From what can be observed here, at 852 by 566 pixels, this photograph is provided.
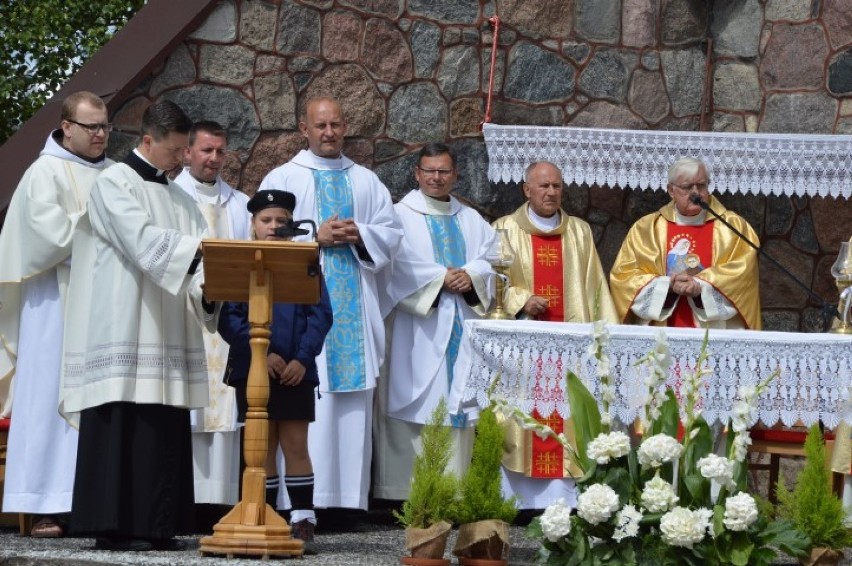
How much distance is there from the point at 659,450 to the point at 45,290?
3.31 meters

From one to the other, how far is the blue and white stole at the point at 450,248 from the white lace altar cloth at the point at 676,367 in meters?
1.23

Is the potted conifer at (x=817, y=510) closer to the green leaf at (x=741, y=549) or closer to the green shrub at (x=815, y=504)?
the green shrub at (x=815, y=504)

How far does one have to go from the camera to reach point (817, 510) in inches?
282

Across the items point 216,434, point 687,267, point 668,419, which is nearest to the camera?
point 668,419

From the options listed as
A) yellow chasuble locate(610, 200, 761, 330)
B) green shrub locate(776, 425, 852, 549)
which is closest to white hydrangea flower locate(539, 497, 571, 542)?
green shrub locate(776, 425, 852, 549)

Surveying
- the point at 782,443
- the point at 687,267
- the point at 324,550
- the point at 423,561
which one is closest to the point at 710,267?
the point at 687,267

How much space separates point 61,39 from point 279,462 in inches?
417

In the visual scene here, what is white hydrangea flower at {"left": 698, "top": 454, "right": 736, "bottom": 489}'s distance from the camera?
21.4 ft

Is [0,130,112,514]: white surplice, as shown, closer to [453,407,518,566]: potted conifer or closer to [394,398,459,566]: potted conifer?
[394,398,459,566]: potted conifer

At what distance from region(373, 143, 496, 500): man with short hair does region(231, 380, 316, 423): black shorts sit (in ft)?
6.11

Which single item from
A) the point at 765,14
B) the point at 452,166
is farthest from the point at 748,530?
the point at 765,14

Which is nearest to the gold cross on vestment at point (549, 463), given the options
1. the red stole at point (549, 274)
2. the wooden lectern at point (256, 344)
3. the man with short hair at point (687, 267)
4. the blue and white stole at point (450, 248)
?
the blue and white stole at point (450, 248)

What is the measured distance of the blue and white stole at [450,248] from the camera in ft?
32.2

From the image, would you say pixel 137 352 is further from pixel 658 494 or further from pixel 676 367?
pixel 676 367
